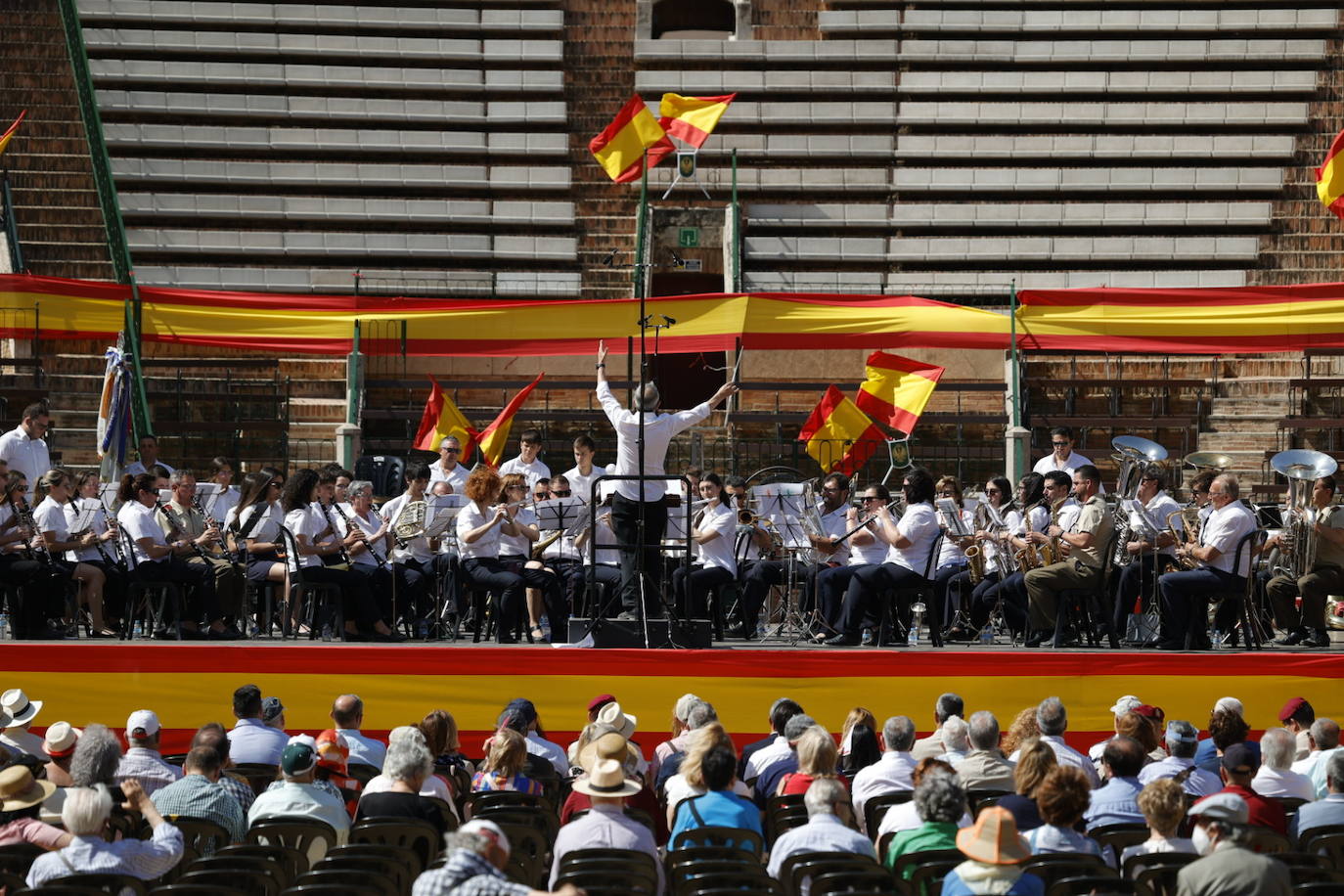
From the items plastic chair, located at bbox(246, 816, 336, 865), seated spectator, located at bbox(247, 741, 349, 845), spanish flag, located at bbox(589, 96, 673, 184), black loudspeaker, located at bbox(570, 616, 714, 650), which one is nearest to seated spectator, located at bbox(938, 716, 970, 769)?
black loudspeaker, located at bbox(570, 616, 714, 650)

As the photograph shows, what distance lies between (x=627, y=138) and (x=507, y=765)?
13.8 meters

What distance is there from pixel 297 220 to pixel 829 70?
863cm

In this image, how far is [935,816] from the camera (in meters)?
7.57

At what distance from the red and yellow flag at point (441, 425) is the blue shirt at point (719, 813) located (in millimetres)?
9920

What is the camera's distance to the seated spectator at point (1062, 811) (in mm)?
7457

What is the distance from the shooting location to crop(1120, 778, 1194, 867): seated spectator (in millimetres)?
7461

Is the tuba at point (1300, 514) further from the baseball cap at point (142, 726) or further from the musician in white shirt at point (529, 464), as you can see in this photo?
the baseball cap at point (142, 726)

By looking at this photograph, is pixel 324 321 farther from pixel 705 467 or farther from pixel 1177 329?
pixel 1177 329

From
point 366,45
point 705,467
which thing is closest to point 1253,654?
point 705,467

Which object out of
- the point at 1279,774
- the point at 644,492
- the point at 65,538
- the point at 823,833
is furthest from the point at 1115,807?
the point at 65,538

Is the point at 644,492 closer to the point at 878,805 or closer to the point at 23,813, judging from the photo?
the point at 878,805

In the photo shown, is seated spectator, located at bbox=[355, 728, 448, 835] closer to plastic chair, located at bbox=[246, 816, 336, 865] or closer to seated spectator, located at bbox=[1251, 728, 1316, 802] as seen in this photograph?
plastic chair, located at bbox=[246, 816, 336, 865]

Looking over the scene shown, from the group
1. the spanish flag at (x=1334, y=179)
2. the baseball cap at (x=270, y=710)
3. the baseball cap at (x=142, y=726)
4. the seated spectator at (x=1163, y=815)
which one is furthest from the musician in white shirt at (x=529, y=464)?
the spanish flag at (x=1334, y=179)

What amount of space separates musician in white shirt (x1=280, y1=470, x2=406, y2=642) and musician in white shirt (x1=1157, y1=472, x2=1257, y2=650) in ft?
19.4
